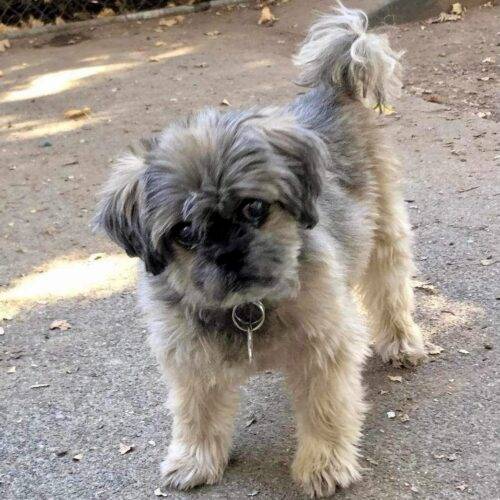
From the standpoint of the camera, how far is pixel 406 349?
4.04m

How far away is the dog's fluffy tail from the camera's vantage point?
12.6 ft

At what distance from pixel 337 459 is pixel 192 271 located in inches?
44.3

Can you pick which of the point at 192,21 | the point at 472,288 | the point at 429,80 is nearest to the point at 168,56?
the point at 192,21

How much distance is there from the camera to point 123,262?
5289mm

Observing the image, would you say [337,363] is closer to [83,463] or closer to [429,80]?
[83,463]

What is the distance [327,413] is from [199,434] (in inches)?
22.9

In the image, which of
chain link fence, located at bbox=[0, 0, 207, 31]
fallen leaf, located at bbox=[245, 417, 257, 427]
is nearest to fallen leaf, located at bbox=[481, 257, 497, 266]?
fallen leaf, located at bbox=[245, 417, 257, 427]

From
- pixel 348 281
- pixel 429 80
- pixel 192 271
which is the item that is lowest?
pixel 429 80

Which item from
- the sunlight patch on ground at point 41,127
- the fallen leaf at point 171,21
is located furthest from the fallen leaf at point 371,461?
the fallen leaf at point 171,21

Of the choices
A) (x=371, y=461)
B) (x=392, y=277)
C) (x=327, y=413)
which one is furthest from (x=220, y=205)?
(x=392, y=277)

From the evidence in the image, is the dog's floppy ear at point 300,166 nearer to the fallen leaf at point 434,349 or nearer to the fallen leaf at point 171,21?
the fallen leaf at point 434,349

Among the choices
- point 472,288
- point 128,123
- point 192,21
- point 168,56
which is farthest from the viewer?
point 192,21

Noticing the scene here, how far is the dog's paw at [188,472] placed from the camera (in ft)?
11.2

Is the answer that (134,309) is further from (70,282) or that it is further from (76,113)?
(76,113)
